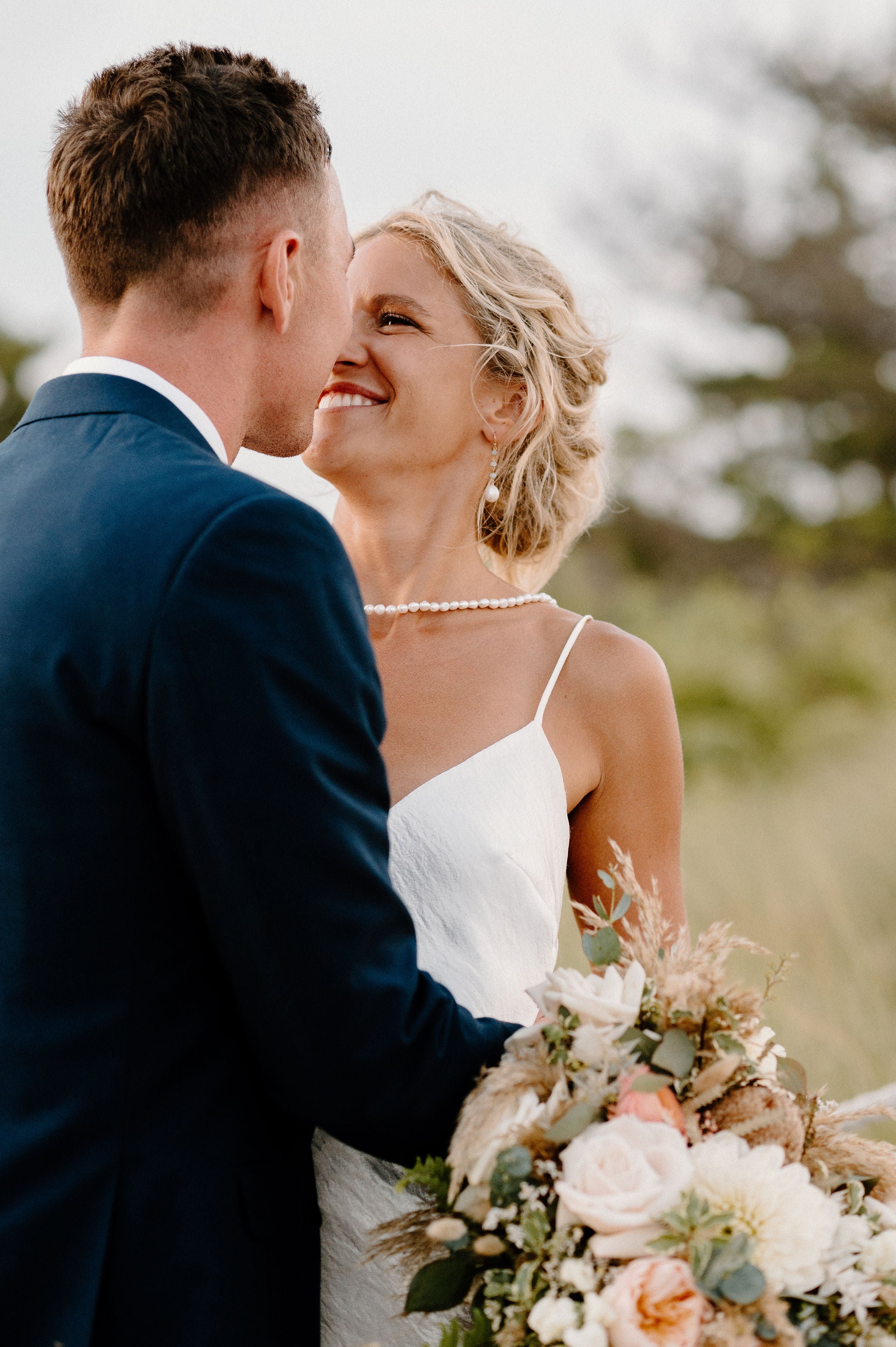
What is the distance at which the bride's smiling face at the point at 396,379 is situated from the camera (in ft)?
9.45

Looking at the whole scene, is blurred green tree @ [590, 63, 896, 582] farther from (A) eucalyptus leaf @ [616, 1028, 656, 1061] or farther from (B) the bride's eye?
(A) eucalyptus leaf @ [616, 1028, 656, 1061]

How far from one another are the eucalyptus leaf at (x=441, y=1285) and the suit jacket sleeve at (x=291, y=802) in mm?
189

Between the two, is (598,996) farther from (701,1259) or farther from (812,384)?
(812,384)

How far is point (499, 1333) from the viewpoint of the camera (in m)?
1.47

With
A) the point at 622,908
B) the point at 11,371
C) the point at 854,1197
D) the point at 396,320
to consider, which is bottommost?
the point at 11,371

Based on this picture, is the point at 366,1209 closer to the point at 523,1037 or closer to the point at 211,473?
the point at 523,1037

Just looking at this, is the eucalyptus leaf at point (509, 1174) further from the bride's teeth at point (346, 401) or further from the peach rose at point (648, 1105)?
the bride's teeth at point (346, 401)

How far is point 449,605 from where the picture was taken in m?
3.01

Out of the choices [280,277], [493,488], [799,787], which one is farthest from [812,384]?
[280,277]

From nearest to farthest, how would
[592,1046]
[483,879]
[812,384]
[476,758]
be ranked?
→ [592,1046] < [483,879] < [476,758] < [812,384]

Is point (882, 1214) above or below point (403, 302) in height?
below

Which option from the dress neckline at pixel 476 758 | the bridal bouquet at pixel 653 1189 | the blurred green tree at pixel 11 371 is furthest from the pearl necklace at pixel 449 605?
the blurred green tree at pixel 11 371

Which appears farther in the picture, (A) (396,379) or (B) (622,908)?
(A) (396,379)

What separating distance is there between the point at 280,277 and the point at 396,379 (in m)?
1.07
